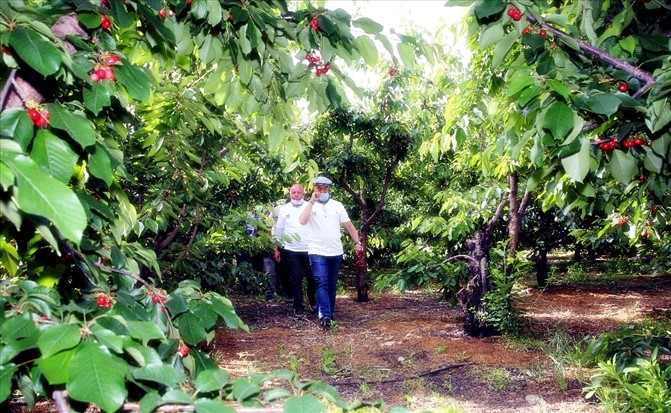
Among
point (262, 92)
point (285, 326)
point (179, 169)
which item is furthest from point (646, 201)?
point (285, 326)

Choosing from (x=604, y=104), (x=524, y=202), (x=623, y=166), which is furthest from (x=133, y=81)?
(x=524, y=202)

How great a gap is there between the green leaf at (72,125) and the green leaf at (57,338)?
0.35m

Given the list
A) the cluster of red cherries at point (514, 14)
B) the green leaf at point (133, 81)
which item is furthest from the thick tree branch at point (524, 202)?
the green leaf at point (133, 81)

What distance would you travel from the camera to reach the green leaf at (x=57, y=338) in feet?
2.37

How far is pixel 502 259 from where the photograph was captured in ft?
16.5

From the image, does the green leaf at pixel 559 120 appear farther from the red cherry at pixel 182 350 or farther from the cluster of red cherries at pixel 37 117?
the cluster of red cherries at pixel 37 117

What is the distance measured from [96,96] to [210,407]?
0.77 metres

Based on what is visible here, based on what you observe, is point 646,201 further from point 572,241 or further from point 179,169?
point 572,241

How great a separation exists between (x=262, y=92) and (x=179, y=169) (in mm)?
1631

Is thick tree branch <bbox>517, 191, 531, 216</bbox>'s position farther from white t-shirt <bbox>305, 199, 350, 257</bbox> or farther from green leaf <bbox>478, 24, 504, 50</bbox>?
green leaf <bbox>478, 24, 504, 50</bbox>

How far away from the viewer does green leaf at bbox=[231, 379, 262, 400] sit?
844 mm

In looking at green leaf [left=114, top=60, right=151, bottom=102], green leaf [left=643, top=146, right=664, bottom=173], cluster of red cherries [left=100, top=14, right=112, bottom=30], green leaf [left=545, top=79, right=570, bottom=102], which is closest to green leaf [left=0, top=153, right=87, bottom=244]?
green leaf [left=114, top=60, right=151, bottom=102]

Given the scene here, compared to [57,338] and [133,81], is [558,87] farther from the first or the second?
[57,338]

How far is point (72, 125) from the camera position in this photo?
94 cm
